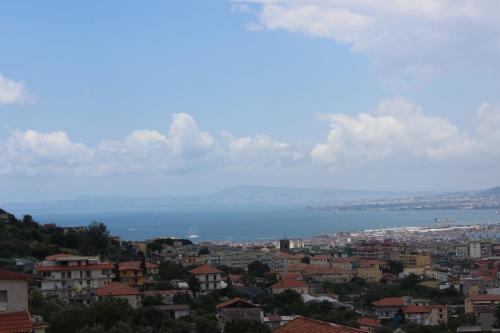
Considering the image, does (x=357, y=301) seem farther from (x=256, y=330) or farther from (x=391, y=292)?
(x=256, y=330)

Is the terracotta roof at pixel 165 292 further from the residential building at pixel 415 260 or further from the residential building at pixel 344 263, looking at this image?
the residential building at pixel 415 260

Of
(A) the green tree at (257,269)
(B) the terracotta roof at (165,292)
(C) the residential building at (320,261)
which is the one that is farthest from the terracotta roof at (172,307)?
(C) the residential building at (320,261)

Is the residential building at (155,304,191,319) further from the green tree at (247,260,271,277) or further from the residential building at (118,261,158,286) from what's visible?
the green tree at (247,260,271,277)

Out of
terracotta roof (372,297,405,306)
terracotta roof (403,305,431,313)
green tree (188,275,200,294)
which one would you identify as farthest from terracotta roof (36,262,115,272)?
terracotta roof (403,305,431,313)

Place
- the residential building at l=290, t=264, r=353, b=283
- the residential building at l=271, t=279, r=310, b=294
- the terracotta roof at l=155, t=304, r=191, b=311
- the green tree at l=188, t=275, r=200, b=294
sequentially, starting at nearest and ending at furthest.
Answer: the terracotta roof at l=155, t=304, r=191, b=311, the green tree at l=188, t=275, r=200, b=294, the residential building at l=271, t=279, r=310, b=294, the residential building at l=290, t=264, r=353, b=283

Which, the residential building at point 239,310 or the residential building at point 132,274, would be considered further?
the residential building at point 132,274

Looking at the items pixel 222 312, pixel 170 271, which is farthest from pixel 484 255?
pixel 222 312
